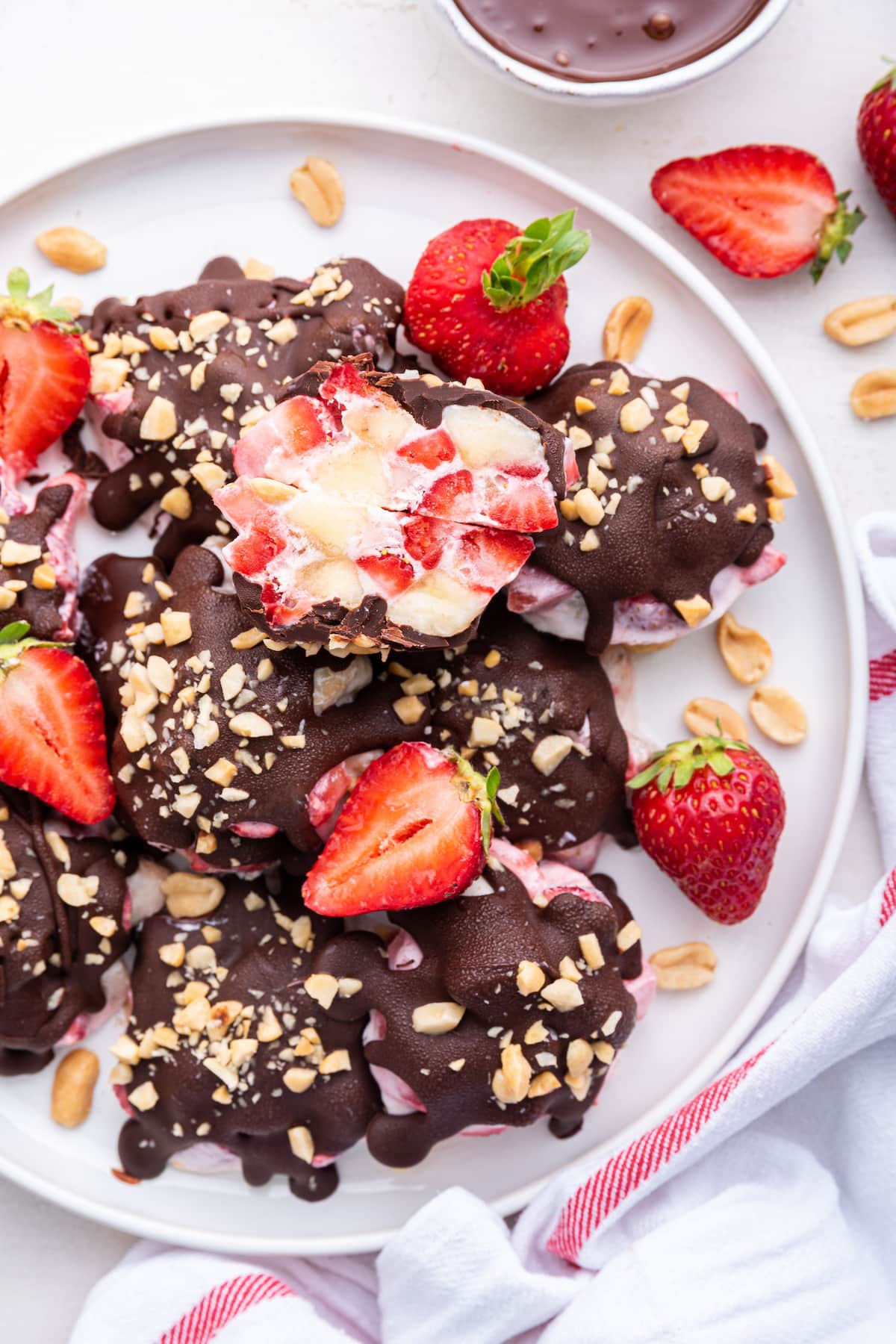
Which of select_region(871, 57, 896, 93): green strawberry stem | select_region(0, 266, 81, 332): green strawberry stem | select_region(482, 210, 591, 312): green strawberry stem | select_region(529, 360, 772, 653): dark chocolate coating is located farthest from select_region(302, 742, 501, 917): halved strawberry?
select_region(871, 57, 896, 93): green strawberry stem

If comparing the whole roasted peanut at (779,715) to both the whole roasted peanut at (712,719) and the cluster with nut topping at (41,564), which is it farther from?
the cluster with nut topping at (41,564)

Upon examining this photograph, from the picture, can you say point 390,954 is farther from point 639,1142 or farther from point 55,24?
point 55,24

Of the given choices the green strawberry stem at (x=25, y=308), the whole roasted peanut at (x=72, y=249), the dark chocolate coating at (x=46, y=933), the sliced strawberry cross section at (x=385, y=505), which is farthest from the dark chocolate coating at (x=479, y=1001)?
the whole roasted peanut at (x=72, y=249)

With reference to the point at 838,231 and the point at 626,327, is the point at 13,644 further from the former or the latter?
the point at 838,231

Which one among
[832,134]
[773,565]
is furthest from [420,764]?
[832,134]

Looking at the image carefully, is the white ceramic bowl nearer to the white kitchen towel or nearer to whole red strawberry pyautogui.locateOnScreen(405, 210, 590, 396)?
whole red strawberry pyautogui.locateOnScreen(405, 210, 590, 396)

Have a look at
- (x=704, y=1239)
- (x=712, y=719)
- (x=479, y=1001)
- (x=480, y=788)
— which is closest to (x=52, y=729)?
(x=480, y=788)
